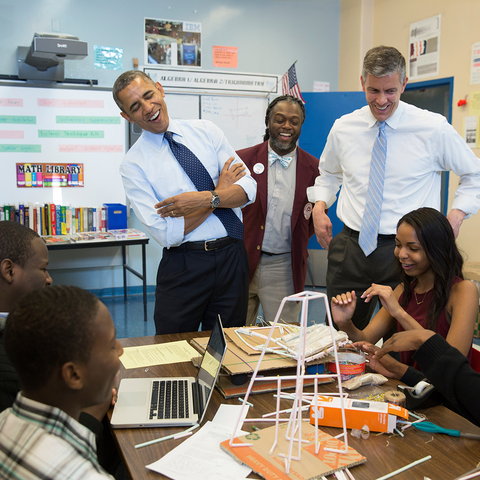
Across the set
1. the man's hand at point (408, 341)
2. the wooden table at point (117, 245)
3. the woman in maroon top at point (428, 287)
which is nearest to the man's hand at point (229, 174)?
the woman in maroon top at point (428, 287)

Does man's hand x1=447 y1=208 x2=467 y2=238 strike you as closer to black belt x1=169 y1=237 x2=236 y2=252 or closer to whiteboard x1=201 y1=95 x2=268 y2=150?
black belt x1=169 y1=237 x2=236 y2=252

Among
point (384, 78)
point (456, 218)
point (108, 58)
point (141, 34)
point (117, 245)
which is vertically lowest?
point (117, 245)

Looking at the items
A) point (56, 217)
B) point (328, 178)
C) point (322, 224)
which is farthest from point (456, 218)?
point (56, 217)

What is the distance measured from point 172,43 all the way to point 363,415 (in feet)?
15.6

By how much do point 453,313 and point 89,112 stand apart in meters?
4.08

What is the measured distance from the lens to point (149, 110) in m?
2.02

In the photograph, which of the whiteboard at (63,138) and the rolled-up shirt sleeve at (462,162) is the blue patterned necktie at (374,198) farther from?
the whiteboard at (63,138)

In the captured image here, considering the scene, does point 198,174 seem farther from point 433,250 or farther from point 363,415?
point 363,415

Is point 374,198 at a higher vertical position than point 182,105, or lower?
lower

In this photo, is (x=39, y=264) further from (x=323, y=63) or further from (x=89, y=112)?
(x=323, y=63)

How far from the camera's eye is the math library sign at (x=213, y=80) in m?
5.07

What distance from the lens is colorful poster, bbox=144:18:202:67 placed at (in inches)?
197

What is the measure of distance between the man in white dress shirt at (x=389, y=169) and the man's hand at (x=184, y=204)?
627 mm

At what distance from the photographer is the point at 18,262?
54.6 inches
